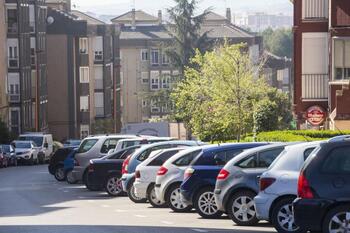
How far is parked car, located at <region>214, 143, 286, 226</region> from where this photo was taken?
72.4 ft

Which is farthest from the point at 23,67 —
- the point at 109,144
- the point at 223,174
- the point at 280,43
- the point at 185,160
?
the point at 280,43

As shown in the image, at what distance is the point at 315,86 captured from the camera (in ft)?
144

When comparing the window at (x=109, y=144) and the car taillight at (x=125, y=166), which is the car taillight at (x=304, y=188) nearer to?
the car taillight at (x=125, y=166)

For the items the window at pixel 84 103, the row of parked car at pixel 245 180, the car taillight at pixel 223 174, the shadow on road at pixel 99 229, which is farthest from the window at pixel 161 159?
the window at pixel 84 103

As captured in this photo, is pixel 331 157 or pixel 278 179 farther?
pixel 278 179

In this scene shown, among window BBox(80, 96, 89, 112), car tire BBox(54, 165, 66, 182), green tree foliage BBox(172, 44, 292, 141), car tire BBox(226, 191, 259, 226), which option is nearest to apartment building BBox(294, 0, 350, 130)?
Answer: green tree foliage BBox(172, 44, 292, 141)

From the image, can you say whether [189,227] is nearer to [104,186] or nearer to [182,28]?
[104,186]

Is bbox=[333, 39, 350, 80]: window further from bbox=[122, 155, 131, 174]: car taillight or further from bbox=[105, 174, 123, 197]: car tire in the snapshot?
bbox=[122, 155, 131, 174]: car taillight

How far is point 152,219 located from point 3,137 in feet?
168

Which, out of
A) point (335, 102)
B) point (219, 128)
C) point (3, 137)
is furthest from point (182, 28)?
point (335, 102)

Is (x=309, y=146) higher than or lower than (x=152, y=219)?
higher

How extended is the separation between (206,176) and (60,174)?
20101 mm

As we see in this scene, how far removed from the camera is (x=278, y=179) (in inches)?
786

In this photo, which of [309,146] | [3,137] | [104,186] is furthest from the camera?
[3,137]
